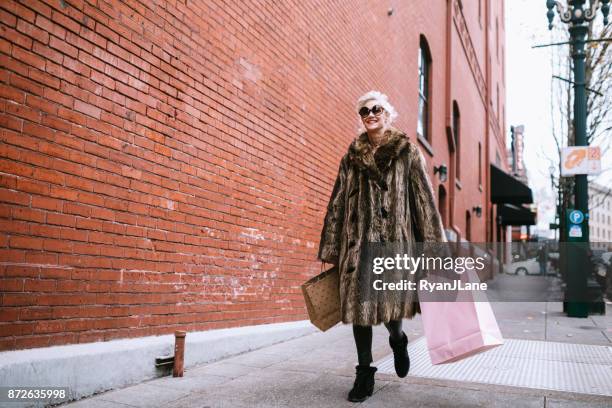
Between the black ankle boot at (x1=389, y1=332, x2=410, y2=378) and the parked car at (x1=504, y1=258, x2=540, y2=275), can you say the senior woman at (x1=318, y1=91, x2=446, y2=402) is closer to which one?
the black ankle boot at (x1=389, y1=332, x2=410, y2=378)

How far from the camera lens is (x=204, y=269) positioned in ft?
15.8

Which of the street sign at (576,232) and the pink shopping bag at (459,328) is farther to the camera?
the street sign at (576,232)

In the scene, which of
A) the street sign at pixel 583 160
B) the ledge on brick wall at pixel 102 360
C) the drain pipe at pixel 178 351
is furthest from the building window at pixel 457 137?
the drain pipe at pixel 178 351

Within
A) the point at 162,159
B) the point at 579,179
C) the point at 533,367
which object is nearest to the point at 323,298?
the point at 162,159

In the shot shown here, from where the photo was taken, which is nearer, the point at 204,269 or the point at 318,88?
the point at 204,269

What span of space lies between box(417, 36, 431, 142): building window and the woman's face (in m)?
11.1

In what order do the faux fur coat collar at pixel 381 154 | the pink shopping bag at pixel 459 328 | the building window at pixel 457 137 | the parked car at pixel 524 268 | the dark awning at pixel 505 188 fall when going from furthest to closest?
the parked car at pixel 524 268
the dark awning at pixel 505 188
the building window at pixel 457 137
the faux fur coat collar at pixel 381 154
the pink shopping bag at pixel 459 328

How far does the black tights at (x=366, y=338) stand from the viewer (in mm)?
3555

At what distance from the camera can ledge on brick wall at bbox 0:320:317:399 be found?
305 cm

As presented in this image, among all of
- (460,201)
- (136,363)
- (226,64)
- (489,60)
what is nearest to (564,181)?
(460,201)

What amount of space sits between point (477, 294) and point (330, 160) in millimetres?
4729

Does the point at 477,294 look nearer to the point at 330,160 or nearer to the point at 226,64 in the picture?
the point at 226,64

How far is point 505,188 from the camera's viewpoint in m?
26.0

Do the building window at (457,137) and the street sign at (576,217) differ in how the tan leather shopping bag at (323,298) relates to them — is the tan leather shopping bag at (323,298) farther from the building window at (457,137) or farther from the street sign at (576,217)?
the building window at (457,137)
